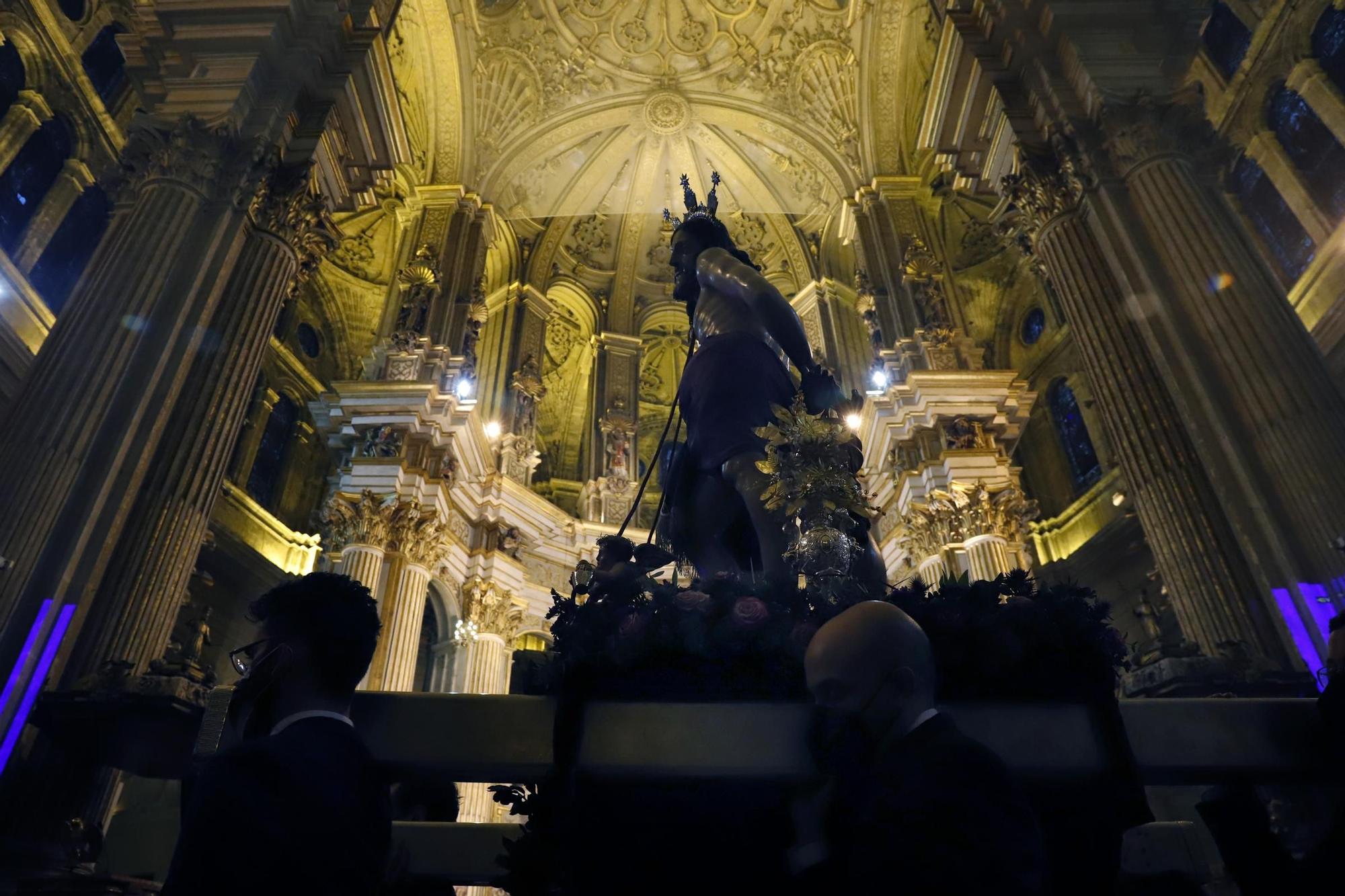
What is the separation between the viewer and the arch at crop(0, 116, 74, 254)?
1050 cm

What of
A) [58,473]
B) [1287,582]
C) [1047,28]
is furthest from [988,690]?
[1047,28]

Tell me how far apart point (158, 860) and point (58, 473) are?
6690 millimetres

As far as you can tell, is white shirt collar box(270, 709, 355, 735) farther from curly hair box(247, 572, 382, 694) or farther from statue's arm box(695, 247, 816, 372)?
statue's arm box(695, 247, 816, 372)

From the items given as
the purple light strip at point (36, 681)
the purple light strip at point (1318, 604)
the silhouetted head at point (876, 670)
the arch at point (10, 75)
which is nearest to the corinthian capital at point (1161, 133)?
the purple light strip at point (1318, 604)

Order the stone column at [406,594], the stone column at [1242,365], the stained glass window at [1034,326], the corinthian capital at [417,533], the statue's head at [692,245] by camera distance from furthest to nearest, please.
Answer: the stained glass window at [1034,326], the corinthian capital at [417,533], the stone column at [406,594], the stone column at [1242,365], the statue's head at [692,245]

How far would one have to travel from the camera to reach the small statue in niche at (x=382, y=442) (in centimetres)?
1181

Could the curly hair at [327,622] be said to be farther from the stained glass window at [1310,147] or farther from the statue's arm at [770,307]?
the stained glass window at [1310,147]

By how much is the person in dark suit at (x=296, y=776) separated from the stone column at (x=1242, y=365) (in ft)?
19.0

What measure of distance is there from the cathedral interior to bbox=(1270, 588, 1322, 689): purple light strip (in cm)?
2

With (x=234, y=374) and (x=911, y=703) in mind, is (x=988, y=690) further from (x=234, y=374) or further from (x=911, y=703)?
(x=234, y=374)

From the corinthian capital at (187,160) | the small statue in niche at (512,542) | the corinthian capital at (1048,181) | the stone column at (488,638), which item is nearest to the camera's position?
the corinthian capital at (187,160)

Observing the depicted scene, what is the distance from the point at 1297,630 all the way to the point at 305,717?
5847mm

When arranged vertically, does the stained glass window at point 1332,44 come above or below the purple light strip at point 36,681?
above

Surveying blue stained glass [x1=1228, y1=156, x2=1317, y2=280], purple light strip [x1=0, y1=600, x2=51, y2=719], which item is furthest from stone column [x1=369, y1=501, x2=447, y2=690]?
blue stained glass [x1=1228, y1=156, x2=1317, y2=280]
